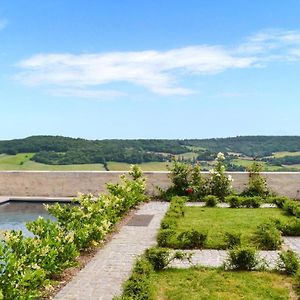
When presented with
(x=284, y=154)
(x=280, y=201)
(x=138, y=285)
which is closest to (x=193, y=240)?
(x=138, y=285)

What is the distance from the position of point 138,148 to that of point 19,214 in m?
17.2

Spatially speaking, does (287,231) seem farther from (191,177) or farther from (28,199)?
(28,199)

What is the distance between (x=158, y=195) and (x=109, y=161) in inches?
308

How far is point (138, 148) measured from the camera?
1230 inches

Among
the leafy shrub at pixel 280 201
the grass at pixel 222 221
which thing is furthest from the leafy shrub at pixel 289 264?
the leafy shrub at pixel 280 201

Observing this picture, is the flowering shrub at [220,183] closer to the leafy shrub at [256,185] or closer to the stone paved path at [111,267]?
the leafy shrub at [256,185]

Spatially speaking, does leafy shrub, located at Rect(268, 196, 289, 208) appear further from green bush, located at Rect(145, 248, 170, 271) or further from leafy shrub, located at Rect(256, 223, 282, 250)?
green bush, located at Rect(145, 248, 170, 271)

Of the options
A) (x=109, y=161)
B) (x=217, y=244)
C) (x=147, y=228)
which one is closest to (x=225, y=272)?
(x=217, y=244)

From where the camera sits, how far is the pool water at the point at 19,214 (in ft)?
41.4

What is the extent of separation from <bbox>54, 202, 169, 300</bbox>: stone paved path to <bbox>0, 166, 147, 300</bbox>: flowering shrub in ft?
1.05

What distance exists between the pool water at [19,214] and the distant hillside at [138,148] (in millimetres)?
8792

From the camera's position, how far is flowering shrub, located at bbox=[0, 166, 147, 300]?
5.59m

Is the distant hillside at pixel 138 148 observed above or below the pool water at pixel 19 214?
above

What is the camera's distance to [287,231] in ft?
35.2
